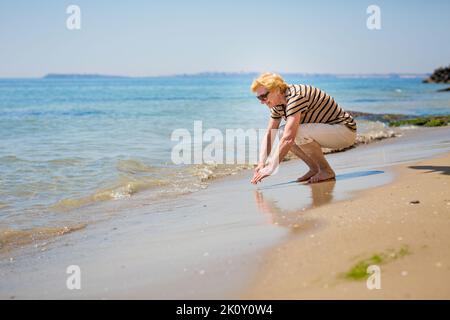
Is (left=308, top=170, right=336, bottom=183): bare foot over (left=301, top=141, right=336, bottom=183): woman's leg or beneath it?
beneath

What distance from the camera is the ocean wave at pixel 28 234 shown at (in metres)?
4.76

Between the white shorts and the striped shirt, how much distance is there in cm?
6

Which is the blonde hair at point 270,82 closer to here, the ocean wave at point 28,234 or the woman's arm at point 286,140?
the woman's arm at point 286,140

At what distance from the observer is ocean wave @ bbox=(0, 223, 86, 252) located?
4762 mm

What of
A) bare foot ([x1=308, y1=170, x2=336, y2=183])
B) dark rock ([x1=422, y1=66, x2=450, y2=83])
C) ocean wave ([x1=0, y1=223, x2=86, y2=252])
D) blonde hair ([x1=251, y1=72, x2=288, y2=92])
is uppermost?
dark rock ([x1=422, y1=66, x2=450, y2=83])

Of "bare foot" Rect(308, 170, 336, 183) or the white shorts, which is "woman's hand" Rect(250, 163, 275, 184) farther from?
"bare foot" Rect(308, 170, 336, 183)

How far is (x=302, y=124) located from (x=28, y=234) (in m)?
3.08

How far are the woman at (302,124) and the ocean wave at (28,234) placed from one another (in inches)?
78.0

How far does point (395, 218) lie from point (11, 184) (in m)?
5.65

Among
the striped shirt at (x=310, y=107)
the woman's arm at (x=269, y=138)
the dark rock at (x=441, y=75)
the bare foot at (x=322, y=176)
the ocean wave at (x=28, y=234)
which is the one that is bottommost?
the ocean wave at (x=28, y=234)

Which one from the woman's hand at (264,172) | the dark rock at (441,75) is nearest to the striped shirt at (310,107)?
the woman's hand at (264,172)
